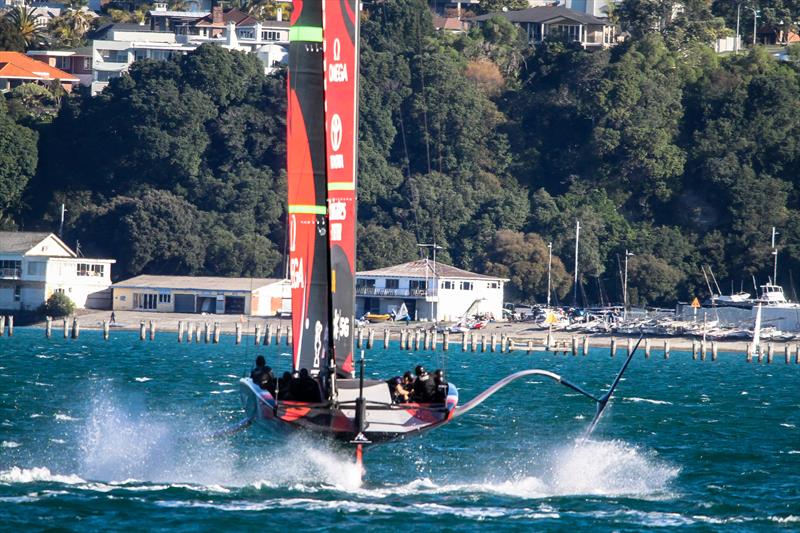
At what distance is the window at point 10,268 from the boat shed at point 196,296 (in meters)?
5.77

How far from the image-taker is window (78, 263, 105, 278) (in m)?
99.7

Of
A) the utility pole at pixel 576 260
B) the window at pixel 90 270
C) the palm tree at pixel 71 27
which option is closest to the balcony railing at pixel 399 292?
the utility pole at pixel 576 260

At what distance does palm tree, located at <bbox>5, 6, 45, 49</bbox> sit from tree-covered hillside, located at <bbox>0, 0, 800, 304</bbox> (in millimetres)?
32259

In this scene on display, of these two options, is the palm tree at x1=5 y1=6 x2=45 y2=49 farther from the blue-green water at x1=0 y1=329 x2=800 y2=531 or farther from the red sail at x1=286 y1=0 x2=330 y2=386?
the red sail at x1=286 y1=0 x2=330 y2=386

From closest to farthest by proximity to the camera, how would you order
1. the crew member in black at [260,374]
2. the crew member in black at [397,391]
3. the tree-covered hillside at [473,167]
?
1. the crew member in black at [397,391]
2. the crew member in black at [260,374]
3. the tree-covered hillside at [473,167]

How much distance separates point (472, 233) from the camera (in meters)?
107

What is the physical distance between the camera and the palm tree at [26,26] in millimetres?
147000

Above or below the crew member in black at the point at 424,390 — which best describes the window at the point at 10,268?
above

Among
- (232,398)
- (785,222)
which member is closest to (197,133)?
(785,222)

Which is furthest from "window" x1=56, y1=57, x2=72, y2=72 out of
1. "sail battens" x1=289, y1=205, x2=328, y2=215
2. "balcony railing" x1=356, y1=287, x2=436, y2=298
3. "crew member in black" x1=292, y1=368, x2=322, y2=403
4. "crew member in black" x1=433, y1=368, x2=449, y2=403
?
"crew member in black" x1=292, y1=368, x2=322, y2=403

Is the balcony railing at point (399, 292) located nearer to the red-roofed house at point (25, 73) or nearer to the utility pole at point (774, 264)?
the utility pole at point (774, 264)

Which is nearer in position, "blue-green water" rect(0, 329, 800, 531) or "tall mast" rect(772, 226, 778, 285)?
"blue-green water" rect(0, 329, 800, 531)

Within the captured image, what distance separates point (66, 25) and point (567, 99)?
182ft

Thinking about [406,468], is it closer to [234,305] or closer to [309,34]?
[309,34]
